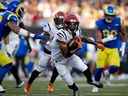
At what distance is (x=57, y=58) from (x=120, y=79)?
7054 mm

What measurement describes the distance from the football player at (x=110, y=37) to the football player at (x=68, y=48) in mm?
2824

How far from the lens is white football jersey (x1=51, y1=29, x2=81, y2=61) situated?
447 inches

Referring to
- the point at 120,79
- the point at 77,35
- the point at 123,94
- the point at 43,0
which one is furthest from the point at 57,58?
the point at 43,0

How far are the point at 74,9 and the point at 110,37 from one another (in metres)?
6.24

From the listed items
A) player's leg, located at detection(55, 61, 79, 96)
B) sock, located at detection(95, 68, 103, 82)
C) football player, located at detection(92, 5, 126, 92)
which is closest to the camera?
player's leg, located at detection(55, 61, 79, 96)

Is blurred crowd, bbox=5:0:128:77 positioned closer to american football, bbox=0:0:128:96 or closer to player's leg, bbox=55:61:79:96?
american football, bbox=0:0:128:96

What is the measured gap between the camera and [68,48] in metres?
11.5

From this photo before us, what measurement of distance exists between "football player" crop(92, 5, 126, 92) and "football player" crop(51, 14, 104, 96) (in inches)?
111

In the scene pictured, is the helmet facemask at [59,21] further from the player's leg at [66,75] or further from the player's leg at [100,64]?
the player's leg at [100,64]

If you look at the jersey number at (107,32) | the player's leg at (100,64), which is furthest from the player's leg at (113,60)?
the jersey number at (107,32)

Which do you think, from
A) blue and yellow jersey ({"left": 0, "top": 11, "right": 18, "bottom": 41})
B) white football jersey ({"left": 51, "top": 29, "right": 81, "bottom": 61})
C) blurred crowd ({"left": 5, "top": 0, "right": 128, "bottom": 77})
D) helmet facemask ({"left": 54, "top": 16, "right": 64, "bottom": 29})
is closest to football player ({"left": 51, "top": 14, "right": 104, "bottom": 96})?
white football jersey ({"left": 51, "top": 29, "right": 81, "bottom": 61})

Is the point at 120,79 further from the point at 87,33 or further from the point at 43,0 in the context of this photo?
the point at 43,0

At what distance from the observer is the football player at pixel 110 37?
14.7 meters

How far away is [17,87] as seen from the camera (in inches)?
585
